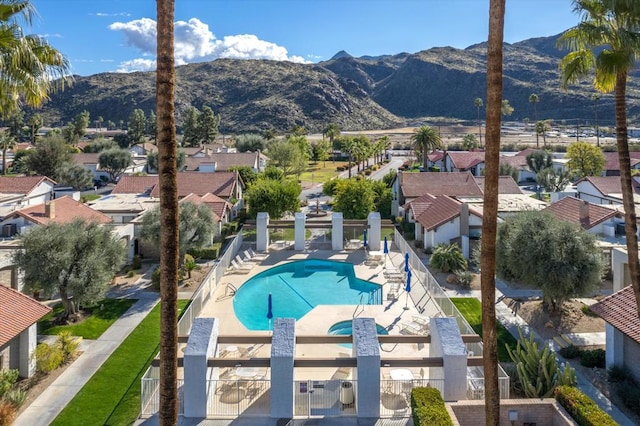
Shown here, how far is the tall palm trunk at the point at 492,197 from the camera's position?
26.6 feet

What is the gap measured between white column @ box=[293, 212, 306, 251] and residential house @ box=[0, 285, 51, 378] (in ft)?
64.7

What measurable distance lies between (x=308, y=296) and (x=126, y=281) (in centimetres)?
1100

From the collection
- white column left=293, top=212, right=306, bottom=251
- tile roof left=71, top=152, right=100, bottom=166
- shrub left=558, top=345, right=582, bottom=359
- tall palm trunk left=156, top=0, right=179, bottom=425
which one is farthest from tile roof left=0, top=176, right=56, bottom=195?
shrub left=558, top=345, right=582, bottom=359

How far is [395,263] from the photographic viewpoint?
105 feet

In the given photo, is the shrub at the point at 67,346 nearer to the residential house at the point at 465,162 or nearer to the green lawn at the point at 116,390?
the green lawn at the point at 116,390

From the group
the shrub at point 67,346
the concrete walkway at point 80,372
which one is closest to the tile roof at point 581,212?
the concrete walkway at point 80,372

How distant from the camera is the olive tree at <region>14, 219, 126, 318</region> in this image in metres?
20.3

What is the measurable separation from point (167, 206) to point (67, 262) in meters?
16.4

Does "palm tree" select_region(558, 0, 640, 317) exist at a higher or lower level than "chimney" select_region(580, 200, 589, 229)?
higher

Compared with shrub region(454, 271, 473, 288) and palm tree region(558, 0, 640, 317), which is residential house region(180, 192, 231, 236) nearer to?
shrub region(454, 271, 473, 288)

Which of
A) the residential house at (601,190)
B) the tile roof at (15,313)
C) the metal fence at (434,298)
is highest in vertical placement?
the residential house at (601,190)

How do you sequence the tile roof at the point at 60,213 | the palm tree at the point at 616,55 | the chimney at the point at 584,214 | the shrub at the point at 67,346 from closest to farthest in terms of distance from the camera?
1. the palm tree at the point at 616,55
2. the shrub at the point at 67,346
3. the chimney at the point at 584,214
4. the tile roof at the point at 60,213

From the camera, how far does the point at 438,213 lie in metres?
34.2

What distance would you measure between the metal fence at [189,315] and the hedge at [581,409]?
452 inches
